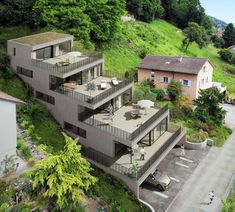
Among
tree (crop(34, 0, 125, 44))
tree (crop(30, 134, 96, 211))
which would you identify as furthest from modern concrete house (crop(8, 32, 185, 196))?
tree (crop(34, 0, 125, 44))

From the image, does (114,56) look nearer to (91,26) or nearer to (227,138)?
(91,26)

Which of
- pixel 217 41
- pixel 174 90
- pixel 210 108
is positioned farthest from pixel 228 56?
pixel 210 108

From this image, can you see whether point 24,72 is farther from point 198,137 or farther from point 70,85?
point 198,137

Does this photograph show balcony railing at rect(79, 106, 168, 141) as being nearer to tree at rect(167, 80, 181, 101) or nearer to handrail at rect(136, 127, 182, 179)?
handrail at rect(136, 127, 182, 179)

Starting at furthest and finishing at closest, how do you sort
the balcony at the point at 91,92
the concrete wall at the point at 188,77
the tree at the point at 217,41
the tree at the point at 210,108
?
the tree at the point at 217,41, the concrete wall at the point at 188,77, the tree at the point at 210,108, the balcony at the point at 91,92

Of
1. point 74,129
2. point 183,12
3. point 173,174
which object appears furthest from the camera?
point 183,12

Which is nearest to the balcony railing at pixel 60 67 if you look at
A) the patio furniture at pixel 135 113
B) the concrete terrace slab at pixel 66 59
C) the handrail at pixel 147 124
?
the concrete terrace slab at pixel 66 59

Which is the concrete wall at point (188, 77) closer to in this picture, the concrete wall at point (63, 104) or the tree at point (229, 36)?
the concrete wall at point (63, 104)

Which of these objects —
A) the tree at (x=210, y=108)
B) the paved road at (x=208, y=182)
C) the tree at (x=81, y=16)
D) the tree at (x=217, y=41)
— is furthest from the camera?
the tree at (x=217, y=41)
